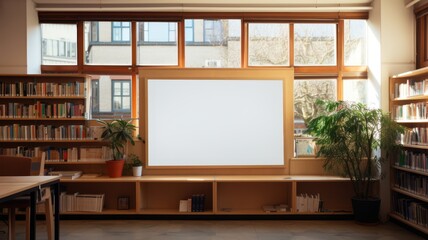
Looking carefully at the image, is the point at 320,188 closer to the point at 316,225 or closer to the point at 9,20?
the point at 316,225

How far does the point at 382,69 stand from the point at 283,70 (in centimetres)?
147

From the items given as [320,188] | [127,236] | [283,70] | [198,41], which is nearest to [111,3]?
[198,41]

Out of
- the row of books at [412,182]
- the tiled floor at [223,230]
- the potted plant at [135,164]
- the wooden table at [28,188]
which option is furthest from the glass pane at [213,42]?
the wooden table at [28,188]

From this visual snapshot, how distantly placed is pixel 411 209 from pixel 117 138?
4.21 metres

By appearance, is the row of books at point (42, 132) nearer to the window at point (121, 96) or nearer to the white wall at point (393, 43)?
the window at point (121, 96)

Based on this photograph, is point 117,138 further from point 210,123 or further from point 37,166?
point 210,123

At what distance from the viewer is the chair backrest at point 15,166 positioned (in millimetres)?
4477

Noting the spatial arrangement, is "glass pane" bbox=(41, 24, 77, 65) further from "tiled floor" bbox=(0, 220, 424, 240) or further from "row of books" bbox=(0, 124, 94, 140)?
"tiled floor" bbox=(0, 220, 424, 240)

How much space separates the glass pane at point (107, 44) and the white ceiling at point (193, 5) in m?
0.32

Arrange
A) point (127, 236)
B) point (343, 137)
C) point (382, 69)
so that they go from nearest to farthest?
point (127, 236), point (343, 137), point (382, 69)

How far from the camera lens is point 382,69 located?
5.76 meters

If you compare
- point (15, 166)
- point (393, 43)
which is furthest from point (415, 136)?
point (15, 166)

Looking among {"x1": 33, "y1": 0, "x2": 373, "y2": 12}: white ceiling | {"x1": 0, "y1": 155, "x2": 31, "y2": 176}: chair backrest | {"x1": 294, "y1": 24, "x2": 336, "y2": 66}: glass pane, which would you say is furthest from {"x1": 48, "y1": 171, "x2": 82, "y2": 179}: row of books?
{"x1": 294, "y1": 24, "x2": 336, "y2": 66}: glass pane

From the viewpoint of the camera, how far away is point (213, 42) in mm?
6262
